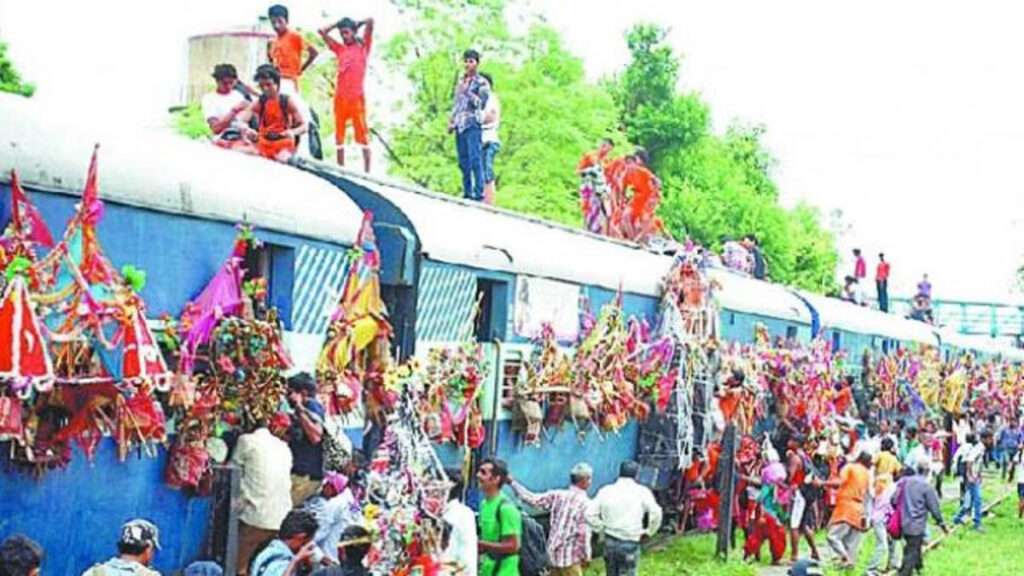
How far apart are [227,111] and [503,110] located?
100 ft

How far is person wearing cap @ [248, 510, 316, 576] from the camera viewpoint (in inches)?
308

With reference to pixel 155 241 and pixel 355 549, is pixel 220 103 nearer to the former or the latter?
pixel 155 241

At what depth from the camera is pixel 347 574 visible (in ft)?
26.5

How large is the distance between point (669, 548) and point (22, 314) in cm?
1169

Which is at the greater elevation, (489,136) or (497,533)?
(489,136)

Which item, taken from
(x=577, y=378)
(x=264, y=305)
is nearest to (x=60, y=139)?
(x=264, y=305)

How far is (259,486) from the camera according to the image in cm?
944

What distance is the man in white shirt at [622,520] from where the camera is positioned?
42.7ft

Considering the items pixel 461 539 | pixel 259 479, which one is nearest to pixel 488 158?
pixel 461 539

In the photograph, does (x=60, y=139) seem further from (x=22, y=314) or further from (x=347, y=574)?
(x=347, y=574)

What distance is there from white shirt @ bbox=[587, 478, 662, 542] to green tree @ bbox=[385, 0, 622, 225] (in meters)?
28.0

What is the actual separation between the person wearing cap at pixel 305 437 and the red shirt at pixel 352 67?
4638mm

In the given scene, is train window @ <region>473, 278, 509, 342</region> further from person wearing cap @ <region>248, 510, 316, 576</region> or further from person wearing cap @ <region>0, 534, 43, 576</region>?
person wearing cap @ <region>0, 534, 43, 576</region>

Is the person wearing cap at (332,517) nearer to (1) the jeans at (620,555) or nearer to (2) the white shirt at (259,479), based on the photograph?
(2) the white shirt at (259,479)
